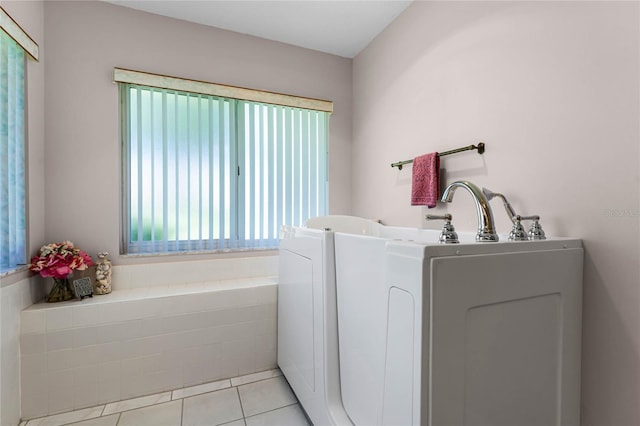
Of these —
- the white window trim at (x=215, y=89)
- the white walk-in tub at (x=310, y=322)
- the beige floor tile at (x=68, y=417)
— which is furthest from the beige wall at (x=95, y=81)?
the white walk-in tub at (x=310, y=322)

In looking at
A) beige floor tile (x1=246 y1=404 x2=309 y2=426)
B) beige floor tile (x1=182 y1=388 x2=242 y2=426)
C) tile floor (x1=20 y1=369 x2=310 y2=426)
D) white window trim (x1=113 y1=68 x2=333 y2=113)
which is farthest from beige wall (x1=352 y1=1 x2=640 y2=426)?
beige floor tile (x1=182 y1=388 x2=242 y2=426)

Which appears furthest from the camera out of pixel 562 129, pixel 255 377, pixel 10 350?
pixel 255 377

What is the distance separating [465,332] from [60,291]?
1.93 meters

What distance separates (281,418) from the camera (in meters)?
1.42

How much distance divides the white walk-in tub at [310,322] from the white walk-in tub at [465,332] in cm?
13

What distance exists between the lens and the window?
74.4 inches

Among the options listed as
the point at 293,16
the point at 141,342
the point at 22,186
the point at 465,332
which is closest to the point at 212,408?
the point at 141,342

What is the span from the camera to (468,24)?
1.46 meters

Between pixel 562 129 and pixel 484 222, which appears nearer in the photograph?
pixel 484 222

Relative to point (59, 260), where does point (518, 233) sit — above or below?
above

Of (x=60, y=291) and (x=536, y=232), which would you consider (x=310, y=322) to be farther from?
(x=60, y=291)

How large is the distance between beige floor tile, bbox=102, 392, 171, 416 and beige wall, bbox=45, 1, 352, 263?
78cm

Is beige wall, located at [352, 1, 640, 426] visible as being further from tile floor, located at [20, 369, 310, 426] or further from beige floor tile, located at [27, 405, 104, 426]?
beige floor tile, located at [27, 405, 104, 426]

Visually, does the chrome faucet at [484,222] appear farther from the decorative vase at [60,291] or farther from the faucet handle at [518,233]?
the decorative vase at [60,291]
